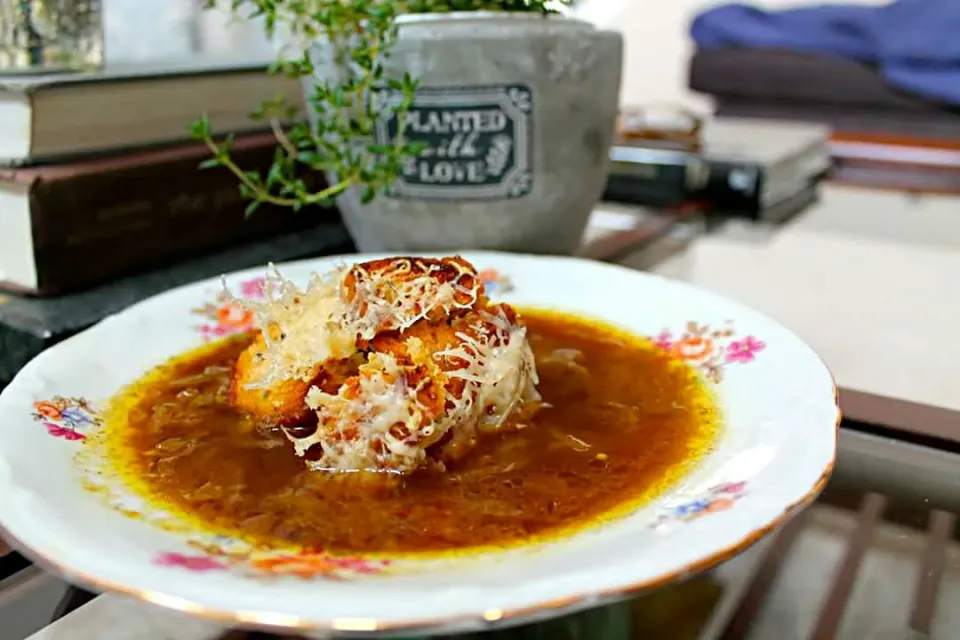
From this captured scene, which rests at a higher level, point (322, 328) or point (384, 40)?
point (384, 40)

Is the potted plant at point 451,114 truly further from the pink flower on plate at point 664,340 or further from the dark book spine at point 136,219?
the pink flower on plate at point 664,340

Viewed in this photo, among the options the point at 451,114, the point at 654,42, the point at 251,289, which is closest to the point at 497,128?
the point at 451,114

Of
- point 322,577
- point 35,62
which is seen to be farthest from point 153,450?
point 35,62

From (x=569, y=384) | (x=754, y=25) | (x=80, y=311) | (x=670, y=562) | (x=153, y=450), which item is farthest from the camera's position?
(x=754, y=25)

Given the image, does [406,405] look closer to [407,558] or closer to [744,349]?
[407,558]

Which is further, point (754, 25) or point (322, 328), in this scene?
point (754, 25)

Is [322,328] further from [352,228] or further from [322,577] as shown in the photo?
[352,228]

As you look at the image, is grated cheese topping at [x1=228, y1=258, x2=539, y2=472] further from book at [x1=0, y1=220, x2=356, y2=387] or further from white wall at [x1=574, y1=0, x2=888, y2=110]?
white wall at [x1=574, y1=0, x2=888, y2=110]
